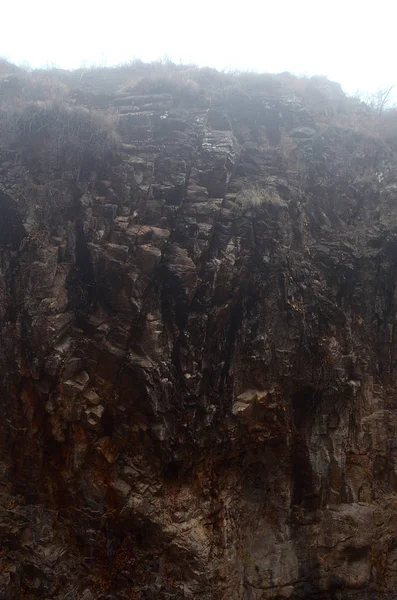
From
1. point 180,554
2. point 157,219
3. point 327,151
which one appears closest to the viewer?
point 180,554

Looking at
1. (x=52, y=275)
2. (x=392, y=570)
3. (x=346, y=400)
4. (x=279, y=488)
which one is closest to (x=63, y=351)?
(x=52, y=275)

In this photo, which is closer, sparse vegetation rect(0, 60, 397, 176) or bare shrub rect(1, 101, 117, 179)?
bare shrub rect(1, 101, 117, 179)

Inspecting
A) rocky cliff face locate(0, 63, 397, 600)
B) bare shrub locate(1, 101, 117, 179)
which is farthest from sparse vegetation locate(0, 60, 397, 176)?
rocky cliff face locate(0, 63, 397, 600)

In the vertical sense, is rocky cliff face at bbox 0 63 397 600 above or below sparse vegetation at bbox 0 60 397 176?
below

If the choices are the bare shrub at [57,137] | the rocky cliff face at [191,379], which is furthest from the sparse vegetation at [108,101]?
the rocky cliff face at [191,379]

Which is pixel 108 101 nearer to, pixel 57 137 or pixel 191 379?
pixel 57 137

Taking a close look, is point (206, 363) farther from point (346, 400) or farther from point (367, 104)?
point (367, 104)

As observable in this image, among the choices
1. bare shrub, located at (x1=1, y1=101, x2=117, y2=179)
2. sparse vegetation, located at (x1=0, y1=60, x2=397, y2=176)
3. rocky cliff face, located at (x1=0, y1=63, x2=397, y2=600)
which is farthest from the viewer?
sparse vegetation, located at (x1=0, y1=60, x2=397, y2=176)

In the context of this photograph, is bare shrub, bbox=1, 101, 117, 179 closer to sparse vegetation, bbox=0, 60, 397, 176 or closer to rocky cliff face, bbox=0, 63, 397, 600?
sparse vegetation, bbox=0, 60, 397, 176

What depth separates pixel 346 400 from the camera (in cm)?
823

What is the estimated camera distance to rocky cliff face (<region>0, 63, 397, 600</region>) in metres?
7.04

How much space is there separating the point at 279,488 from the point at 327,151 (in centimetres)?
744

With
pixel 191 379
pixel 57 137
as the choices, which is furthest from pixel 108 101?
pixel 191 379

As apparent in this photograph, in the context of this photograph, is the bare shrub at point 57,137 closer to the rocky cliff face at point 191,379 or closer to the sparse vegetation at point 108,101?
the sparse vegetation at point 108,101
